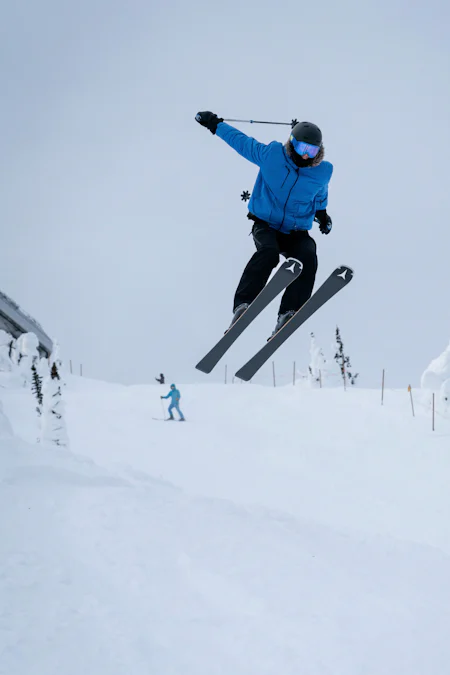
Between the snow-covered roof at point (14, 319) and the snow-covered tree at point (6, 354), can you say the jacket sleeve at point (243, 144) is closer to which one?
the snow-covered roof at point (14, 319)

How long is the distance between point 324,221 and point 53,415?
35.3 feet

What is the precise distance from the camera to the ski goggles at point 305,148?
4859mm

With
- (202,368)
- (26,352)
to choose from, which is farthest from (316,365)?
(202,368)

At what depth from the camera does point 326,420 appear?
70.2 feet

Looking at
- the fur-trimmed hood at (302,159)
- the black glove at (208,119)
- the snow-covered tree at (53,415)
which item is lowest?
the snow-covered tree at (53,415)

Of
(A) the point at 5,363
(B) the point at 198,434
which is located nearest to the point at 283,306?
(B) the point at 198,434

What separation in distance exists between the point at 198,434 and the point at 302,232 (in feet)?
43.0

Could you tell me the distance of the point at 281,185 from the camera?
516 centimetres

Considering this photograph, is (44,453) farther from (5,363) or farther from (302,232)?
(5,363)

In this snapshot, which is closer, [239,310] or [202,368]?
[239,310]

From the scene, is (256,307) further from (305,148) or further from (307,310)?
(305,148)

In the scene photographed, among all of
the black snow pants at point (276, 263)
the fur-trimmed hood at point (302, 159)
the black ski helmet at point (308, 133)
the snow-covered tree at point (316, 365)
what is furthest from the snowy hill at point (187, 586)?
the snow-covered tree at point (316, 365)

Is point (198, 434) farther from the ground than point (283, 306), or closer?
closer

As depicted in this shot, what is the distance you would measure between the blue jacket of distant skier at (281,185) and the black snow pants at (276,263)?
0.12m
